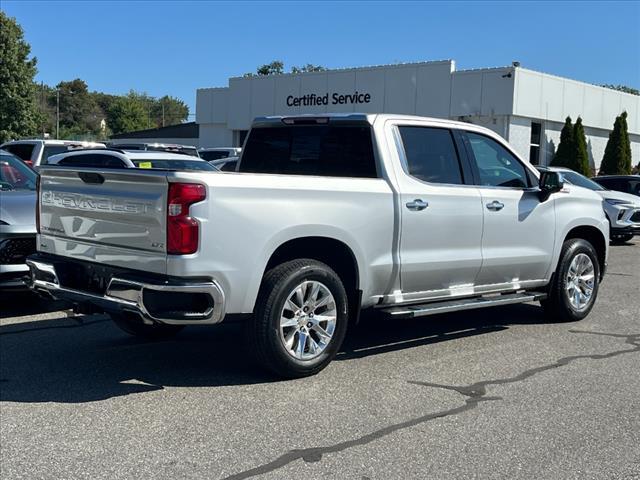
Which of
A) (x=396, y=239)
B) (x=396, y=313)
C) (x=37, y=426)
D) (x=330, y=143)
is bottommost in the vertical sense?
(x=37, y=426)

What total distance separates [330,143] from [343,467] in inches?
132

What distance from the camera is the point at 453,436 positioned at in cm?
457

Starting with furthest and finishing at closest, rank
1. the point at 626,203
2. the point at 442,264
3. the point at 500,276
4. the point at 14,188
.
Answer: the point at 626,203, the point at 14,188, the point at 500,276, the point at 442,264

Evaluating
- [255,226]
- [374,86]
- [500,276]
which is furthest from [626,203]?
[374,86]

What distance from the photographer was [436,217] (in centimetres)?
638

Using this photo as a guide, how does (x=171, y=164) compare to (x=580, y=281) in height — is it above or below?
above

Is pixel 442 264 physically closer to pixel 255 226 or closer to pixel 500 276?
pixel 500 276

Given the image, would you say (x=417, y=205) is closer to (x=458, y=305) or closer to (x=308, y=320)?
(x=458, y=305)

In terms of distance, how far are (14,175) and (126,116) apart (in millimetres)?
107024

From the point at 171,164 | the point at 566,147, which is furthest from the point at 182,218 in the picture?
the point at 566,147

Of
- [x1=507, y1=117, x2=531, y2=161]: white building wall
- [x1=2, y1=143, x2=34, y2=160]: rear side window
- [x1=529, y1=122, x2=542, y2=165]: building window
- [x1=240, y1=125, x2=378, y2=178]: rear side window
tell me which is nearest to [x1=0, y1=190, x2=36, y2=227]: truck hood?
[x1=240, y1=125, x2=378, y2=178]: rear side window

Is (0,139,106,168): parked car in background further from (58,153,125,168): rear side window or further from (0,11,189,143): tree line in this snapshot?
(0,11,189,143): tree line

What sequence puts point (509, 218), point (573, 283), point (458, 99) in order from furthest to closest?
1. point (458, 99)
2. point (573, 283)
3. point (509, 218)

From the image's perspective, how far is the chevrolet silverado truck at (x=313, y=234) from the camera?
5012 millimetres
